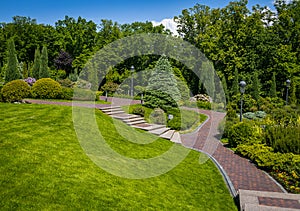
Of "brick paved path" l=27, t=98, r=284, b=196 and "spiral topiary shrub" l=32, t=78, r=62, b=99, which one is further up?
"spiral topiary shrub" l=32, t=78, r=62, b=99

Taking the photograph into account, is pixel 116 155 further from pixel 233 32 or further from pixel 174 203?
pixel 233 32

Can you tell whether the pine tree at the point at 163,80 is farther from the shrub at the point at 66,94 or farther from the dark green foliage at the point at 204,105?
the dark green foliage at the point at 204,105

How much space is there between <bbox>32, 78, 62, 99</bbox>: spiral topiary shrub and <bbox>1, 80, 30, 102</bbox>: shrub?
2182 mm

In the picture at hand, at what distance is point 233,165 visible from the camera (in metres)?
9.65

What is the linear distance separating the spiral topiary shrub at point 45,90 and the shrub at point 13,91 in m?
2.18

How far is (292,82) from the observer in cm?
2800

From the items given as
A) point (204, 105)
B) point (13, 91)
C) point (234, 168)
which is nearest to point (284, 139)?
point (234, 168)

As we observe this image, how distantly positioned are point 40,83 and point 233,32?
25.0 meters

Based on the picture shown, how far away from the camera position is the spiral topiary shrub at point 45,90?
17.9 meters

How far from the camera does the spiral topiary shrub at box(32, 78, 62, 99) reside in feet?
58.9

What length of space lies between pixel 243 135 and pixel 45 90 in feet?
42.7

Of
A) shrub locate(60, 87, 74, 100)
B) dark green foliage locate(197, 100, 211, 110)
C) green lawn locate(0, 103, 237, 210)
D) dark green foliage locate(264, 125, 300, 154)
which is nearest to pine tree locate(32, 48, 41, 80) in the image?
shrub locate(60, 87, 74, 100)

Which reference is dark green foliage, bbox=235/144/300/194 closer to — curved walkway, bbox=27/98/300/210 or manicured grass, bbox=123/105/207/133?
curved walkway, bbox=27/98/300/210

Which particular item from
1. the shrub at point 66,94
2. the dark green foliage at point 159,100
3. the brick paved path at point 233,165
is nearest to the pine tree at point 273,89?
the dark green foliage at point 159,100
